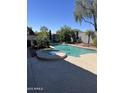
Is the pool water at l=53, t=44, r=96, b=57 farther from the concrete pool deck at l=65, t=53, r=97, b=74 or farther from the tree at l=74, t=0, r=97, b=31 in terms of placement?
the tree at l=74, t=0, r=97, b=31

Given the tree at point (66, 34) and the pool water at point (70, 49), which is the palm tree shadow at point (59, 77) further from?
the tree at point (66, 34)

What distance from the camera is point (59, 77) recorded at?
350cm

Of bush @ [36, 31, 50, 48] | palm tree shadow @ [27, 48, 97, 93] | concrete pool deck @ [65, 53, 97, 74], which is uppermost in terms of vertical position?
bush @ [36, 31, 50, 48]

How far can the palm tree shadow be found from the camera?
3254 mm

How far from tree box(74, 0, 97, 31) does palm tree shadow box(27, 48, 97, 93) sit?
88 cm

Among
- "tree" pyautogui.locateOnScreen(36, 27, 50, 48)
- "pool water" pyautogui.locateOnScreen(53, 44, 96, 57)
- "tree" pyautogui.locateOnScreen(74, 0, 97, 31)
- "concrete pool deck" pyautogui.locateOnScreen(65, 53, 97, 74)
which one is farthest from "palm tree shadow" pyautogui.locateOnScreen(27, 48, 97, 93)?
"tree" pyautogui.locateOnScreen(74, 0, 97, 31)

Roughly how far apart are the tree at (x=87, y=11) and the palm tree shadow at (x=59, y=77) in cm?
88

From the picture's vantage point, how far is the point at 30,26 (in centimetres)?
315

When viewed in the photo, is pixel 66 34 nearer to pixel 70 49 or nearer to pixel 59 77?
pixel 70 49

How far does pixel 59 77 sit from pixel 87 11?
1.32 metres

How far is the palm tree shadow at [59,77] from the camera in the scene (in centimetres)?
325
